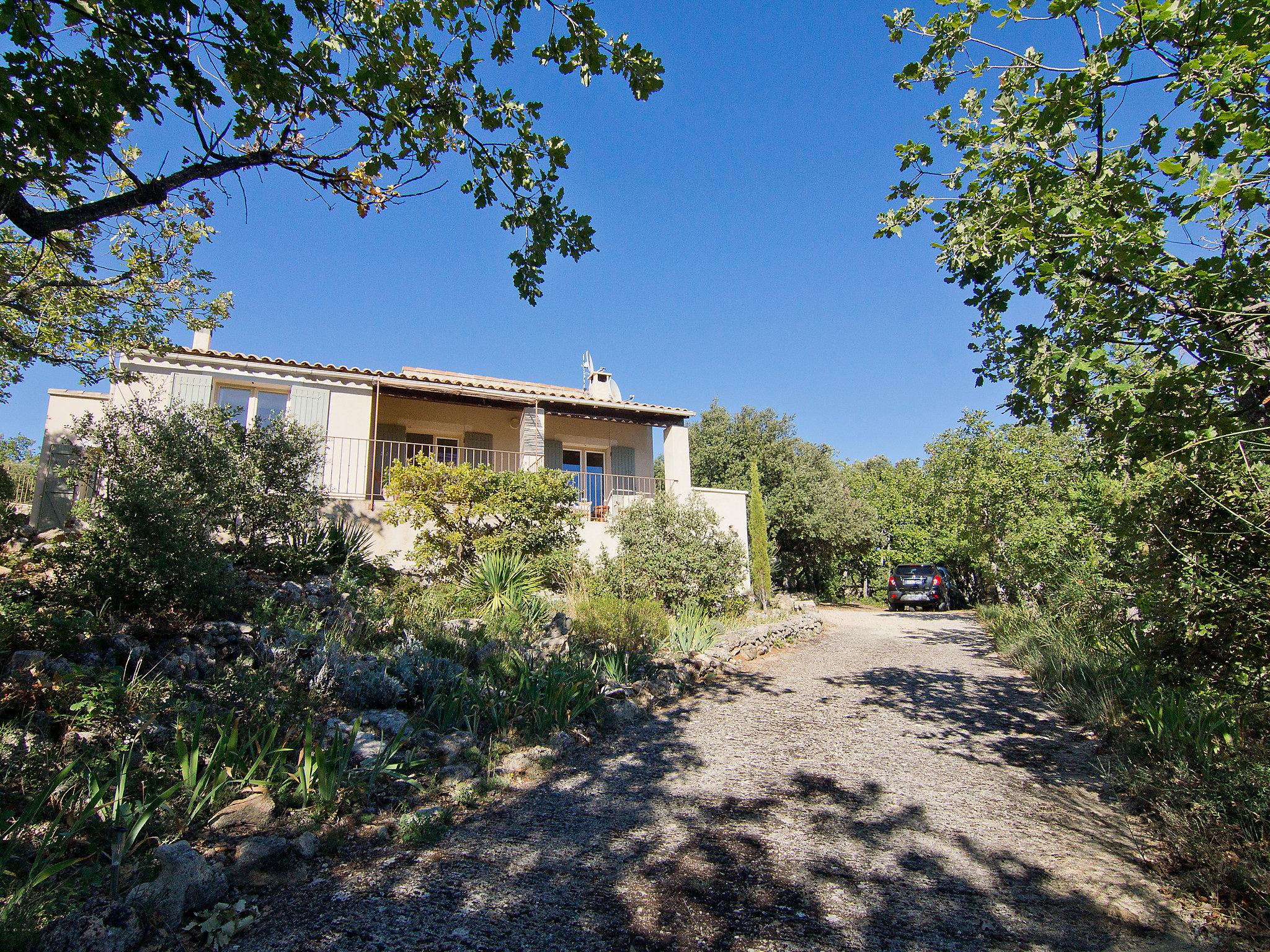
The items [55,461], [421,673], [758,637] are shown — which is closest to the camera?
[421,673]

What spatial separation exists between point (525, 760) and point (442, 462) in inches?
348

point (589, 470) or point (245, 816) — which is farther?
point (589, 470)

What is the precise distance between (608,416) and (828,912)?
43.7 ft

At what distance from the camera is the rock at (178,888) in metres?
2.57

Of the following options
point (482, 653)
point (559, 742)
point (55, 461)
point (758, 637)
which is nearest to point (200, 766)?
point (559, 742)

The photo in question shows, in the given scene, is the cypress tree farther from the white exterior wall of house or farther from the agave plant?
the agave plant

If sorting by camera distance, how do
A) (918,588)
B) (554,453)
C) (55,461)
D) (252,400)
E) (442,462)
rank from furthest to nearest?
(918,588) < (554,453) < (442,462) < (252,400) < (55,461)

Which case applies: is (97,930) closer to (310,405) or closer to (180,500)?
(180,500)

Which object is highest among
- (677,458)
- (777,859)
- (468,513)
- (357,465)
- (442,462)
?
(677,458)

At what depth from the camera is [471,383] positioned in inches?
620

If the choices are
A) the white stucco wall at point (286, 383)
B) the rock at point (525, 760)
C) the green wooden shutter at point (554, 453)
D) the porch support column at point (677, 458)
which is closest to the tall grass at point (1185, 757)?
the rock at point (525, 760)

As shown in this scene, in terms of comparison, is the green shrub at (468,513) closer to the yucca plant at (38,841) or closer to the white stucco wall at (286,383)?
the white stucco wall at (286,383)

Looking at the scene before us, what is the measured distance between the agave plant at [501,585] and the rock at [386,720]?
337cm

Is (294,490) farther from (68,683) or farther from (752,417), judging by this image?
(752,417)
